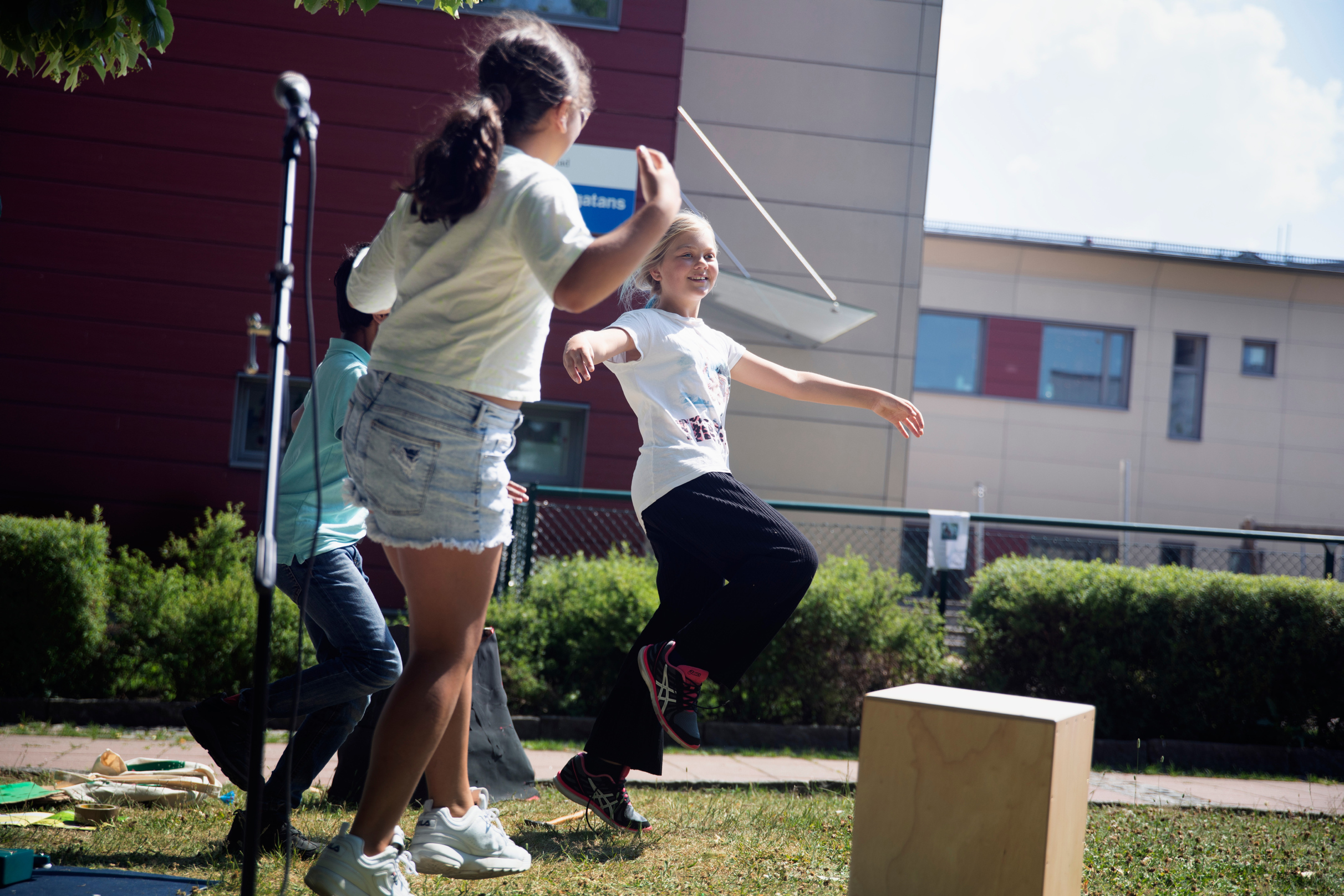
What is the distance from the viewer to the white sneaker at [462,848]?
2.13 metres

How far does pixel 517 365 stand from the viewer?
2.05m

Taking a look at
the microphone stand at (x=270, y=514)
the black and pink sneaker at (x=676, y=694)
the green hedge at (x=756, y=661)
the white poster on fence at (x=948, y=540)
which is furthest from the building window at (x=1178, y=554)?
the microphone stand at (x=270, y=514)

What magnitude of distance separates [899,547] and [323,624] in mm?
6232

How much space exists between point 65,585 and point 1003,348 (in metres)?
15.5

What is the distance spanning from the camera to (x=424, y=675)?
6.59 ft

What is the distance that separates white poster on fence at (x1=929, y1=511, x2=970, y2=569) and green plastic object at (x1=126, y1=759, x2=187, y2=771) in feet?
14.1

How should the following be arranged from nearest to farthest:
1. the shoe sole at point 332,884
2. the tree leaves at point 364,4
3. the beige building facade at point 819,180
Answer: the shoe sole at point 332,884 < the tree leaves at point 364,4 < the beige building facade at point 819,180

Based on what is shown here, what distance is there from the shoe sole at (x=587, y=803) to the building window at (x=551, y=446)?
549cm

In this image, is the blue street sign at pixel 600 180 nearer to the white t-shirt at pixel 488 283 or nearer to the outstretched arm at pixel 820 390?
the outstretched arm at pixel 820 390

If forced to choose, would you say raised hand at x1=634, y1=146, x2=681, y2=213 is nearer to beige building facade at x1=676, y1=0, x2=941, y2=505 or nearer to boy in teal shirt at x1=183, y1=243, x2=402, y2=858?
boy in teal shirt at x1=183, y1=243, x2=402, y2=858

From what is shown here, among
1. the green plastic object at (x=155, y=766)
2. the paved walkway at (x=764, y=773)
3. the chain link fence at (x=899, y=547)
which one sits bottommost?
the paved walkway at (x=764, y=773)

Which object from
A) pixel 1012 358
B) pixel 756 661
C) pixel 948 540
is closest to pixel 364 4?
pixel 756 661

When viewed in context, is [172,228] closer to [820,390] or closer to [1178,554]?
[820,390]

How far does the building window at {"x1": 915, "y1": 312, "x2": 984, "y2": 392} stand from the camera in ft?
57.1
